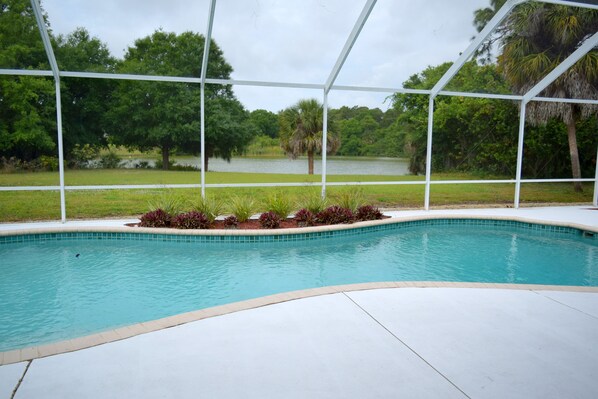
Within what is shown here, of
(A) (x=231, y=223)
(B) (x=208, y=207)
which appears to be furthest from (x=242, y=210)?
(B) (x=208, y=207)

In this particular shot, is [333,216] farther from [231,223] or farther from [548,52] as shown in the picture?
[548,52]

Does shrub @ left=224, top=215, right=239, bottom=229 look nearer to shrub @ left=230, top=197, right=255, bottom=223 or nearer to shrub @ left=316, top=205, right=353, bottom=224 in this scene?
shrub @ left=230, top=197, right=255, bottom=223

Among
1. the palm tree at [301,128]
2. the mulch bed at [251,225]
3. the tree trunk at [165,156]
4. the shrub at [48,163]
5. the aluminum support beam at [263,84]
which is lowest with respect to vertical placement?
the mulch bed at [251,225]

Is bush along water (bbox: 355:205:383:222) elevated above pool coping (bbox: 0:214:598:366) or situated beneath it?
elevated above

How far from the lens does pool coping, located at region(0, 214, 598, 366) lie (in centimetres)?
291

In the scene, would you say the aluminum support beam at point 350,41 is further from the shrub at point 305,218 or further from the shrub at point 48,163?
the shrub at point 48,163

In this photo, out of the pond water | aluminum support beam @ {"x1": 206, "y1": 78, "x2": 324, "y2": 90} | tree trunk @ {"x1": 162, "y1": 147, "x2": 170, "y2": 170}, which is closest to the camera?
aluminum support beam @ {"x1": 206, "y1": 78, "x2": 324, "y2": 90}

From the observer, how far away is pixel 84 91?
10.5m

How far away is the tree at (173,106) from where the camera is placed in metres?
10.7

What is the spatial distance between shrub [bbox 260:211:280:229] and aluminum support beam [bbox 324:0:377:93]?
2.66 meters

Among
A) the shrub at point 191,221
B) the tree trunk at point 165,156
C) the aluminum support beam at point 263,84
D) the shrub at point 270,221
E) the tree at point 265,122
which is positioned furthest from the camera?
the tree at point 265,122

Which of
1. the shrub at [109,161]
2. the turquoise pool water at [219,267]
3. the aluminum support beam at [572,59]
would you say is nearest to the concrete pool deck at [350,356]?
the turquoise pool water at [219,267]

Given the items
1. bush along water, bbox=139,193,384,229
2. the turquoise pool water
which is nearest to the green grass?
bush along water, bbox=139,193,384,229

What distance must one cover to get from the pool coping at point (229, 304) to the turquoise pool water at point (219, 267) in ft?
0.41
